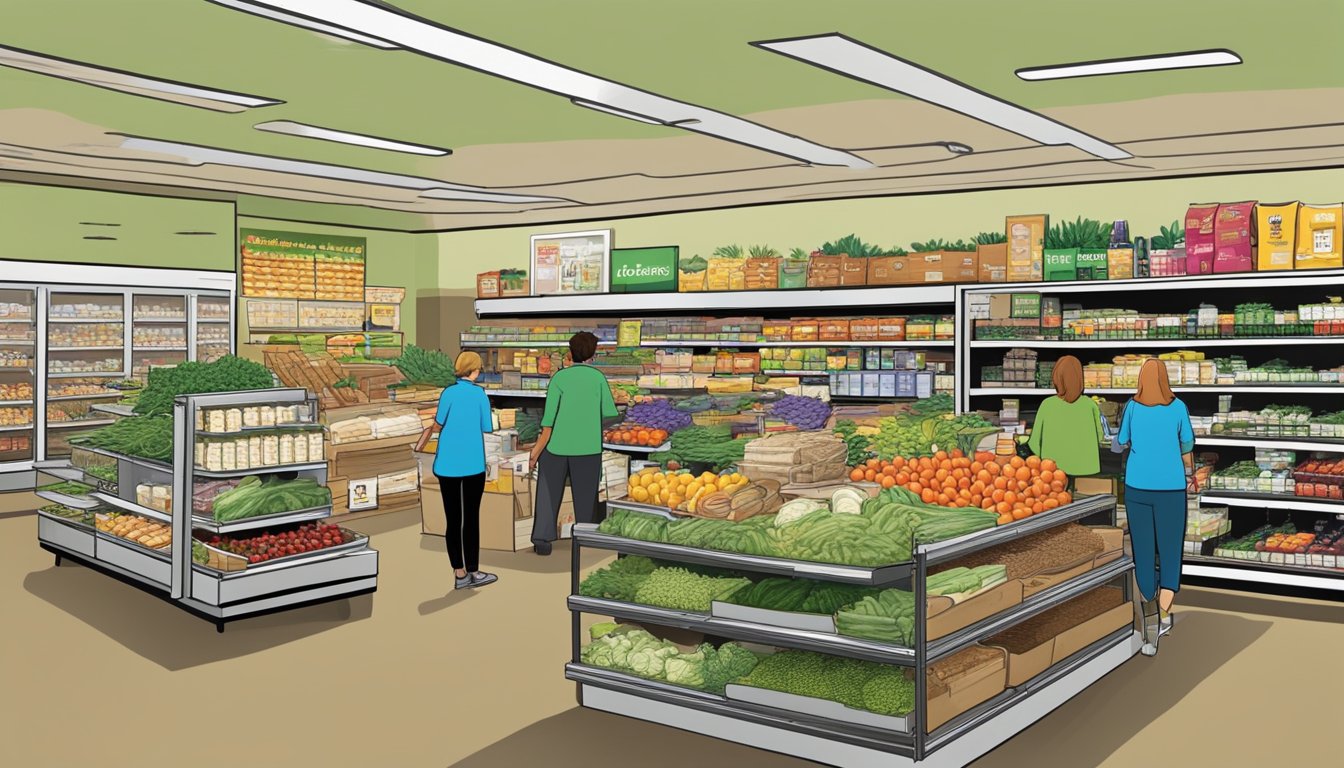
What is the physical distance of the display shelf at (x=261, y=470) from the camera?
619 cm

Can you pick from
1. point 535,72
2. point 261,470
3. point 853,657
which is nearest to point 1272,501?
point 853,657

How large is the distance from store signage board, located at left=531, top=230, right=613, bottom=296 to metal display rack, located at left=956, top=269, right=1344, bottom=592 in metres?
4.07

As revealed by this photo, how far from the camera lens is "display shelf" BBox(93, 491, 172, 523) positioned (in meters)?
6.40

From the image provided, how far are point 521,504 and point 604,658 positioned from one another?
3784 millimetres

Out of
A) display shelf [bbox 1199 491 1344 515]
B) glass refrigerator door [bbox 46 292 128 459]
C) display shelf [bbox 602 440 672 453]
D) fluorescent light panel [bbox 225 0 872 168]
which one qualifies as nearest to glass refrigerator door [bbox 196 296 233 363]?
glass refrigerator door [bbox 46 292 128 459]

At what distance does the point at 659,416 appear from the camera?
31.0ft

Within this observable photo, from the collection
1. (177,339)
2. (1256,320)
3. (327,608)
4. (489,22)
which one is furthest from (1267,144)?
(177,339)

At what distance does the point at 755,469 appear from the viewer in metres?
5.93

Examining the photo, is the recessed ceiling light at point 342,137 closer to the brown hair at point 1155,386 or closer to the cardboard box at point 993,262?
the cardboard box at point 993,262

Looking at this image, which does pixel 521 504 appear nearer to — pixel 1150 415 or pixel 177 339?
A: pixel 1150 415

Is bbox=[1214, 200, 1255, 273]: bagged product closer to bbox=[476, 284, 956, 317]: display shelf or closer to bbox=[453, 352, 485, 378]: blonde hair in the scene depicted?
bbox=[476, 284, 956, 317]: display shelf

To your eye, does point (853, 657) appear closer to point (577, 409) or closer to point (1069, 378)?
point (1069, 378)

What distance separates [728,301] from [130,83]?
17.6 ft

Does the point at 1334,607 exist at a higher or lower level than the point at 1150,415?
lower
